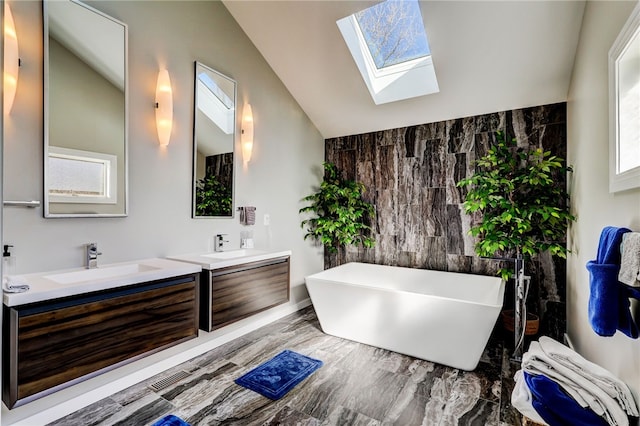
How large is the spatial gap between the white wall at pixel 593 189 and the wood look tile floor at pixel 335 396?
65 centimetres

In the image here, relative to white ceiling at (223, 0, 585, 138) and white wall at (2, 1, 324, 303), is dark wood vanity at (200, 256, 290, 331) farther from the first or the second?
white ceiling at (223, 0, 585, 138)

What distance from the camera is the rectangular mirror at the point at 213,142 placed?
9.43ft

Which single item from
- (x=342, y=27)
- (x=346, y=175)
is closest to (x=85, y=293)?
(x=342, y=27)

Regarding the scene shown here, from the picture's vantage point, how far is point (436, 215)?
366 centimetres

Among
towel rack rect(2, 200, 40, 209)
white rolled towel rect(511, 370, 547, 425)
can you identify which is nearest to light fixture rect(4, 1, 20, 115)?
towel rack rect(2, 200, 40, 209)

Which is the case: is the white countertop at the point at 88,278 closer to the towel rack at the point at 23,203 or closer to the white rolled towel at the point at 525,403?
the towel rack at the point at 23,203

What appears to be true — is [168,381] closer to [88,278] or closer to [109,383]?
[109,383]

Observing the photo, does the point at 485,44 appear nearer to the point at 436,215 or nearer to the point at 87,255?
the point at 436,215

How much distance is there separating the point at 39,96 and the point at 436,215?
345 cm

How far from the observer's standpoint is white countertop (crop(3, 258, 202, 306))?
62.7 inches

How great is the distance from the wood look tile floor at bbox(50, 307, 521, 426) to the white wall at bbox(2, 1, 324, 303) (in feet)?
3.03

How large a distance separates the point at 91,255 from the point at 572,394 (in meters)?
2.68

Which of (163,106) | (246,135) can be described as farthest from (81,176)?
(246,135)

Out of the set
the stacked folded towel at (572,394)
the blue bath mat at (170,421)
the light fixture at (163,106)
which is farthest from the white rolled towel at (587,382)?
the light fixture at (163,106)
